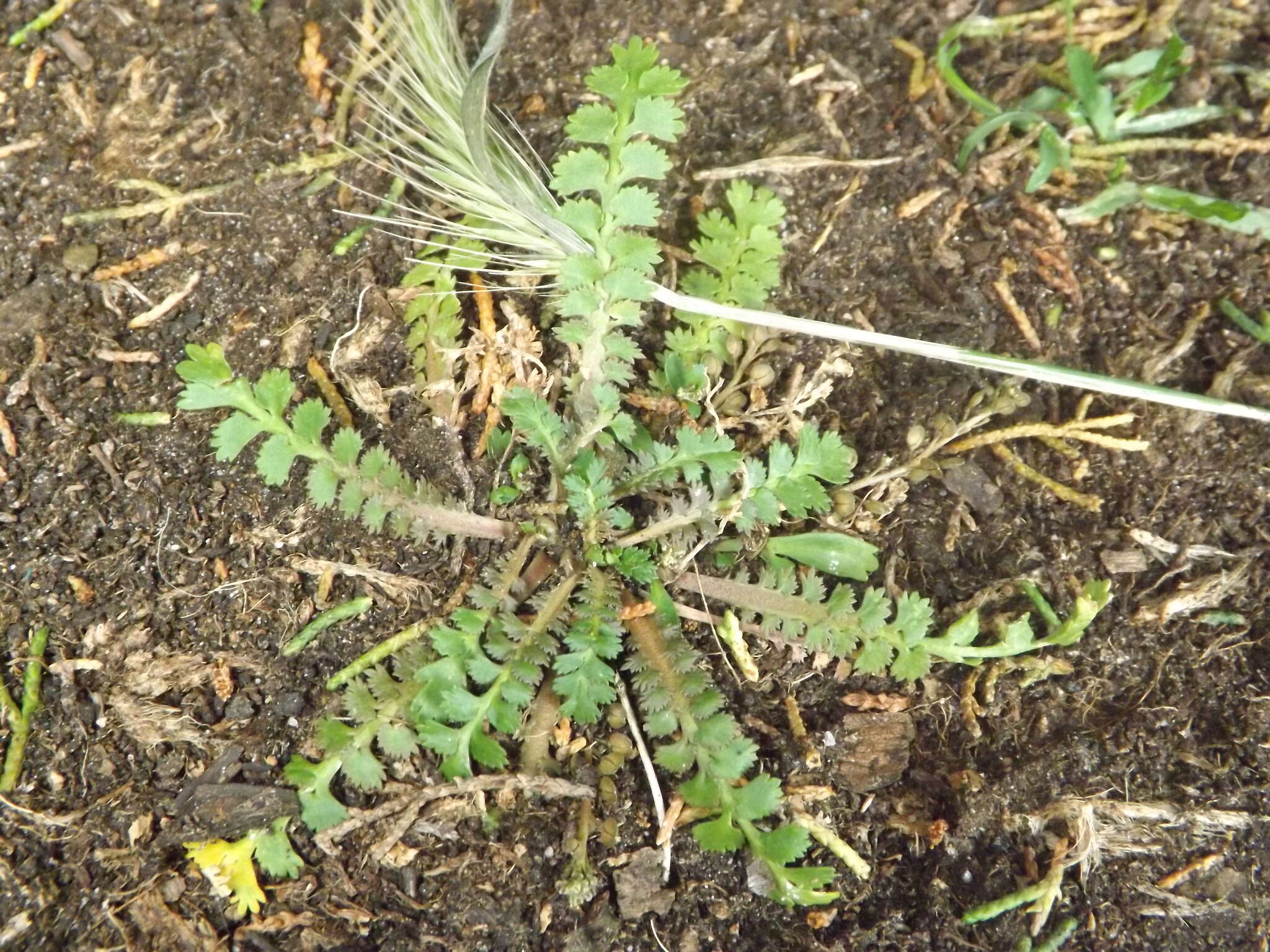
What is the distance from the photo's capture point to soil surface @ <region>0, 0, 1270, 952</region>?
2.12 m

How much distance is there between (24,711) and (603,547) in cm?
130

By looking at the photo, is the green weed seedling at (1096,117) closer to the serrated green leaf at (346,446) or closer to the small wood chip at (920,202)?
the small wood chip at (920,202)

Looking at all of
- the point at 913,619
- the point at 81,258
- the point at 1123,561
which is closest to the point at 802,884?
the point at 913,619

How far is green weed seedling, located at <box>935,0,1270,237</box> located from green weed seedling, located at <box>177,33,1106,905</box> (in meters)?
0.79

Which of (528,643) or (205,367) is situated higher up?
(205,367)

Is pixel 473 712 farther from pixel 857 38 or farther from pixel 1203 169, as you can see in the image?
pixel 1203 169

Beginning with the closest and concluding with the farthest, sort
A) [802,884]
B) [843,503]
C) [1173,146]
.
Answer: [802,884] → [843,503] → [1173,146]

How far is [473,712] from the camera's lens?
2055mm

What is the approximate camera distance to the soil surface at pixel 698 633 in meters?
2.12

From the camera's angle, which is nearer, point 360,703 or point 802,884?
point 802,884

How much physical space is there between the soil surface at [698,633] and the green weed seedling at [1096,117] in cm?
6

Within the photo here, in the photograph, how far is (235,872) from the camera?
206 cm

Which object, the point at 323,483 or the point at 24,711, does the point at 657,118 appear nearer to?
the point at 323,483

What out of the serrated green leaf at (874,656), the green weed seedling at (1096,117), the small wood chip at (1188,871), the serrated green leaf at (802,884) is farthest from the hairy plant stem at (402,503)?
the small wood chip at (1188,871)
